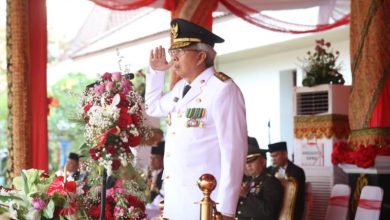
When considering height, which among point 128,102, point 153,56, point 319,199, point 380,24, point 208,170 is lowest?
point 319,199

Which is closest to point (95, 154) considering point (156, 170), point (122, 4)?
point (122, 4)

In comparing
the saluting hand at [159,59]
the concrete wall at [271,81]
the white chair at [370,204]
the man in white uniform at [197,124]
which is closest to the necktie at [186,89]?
the man in white uniform at [197,124]

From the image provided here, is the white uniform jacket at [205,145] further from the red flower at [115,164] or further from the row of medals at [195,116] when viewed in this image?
the red flower at [115,164]

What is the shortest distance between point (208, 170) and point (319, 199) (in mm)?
4021

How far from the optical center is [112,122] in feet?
8.59

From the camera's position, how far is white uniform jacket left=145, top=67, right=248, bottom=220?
114 inches

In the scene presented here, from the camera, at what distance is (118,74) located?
2.73 m

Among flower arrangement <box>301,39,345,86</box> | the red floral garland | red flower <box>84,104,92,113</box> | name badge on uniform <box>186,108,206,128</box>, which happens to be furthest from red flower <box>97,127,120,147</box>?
flower arrangement <box>301,39,345,86</box>

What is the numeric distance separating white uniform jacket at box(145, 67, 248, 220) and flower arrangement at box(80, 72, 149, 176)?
1.25 ft

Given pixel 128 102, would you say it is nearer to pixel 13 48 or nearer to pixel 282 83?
pixel 13 48

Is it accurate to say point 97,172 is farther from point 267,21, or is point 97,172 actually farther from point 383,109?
point 267,21

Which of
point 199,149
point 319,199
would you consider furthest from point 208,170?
point 319,199

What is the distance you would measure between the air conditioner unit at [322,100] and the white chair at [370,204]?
203 centimetres

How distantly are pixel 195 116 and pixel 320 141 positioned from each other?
161 inches
